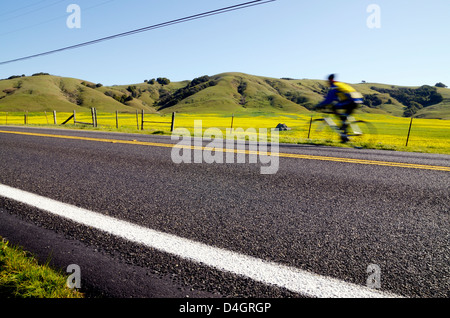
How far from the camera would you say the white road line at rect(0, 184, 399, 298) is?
1.35 metres

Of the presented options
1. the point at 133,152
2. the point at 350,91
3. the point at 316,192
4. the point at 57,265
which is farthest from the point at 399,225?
the point at 350,91

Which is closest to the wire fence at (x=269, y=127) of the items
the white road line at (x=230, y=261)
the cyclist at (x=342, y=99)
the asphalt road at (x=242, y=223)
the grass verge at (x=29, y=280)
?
the cyclist at (x=342, y=99)

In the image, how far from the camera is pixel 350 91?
24.6ft

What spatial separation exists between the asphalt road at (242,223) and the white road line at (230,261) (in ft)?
0.18

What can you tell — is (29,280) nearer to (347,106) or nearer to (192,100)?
(347,106)

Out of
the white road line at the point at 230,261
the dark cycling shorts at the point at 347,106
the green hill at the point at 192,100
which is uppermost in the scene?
the green hill at the point at 192,100

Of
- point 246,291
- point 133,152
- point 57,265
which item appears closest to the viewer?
point 246,291

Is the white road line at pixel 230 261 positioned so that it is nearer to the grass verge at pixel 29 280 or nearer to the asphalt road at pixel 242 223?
the asphalt road at pixel 242 223

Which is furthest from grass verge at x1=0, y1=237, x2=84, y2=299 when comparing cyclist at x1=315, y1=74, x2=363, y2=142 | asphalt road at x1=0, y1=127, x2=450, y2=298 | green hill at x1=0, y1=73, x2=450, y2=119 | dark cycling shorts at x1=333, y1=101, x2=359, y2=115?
green hill at x1=0, y1=73, x2=450, y2=119

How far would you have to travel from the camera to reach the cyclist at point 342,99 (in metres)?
7.44

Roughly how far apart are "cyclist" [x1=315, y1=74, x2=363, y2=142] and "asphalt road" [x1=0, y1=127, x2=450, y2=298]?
3790mm

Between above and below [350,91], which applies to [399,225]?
below
